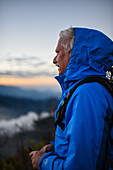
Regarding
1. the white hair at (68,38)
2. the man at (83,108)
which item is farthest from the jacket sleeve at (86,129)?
the white hair at (68,38)

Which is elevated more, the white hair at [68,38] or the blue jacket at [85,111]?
the white hair at [68,38]

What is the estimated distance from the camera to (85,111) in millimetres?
1373

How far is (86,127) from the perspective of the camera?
1344mm

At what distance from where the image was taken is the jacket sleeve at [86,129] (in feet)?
4.33

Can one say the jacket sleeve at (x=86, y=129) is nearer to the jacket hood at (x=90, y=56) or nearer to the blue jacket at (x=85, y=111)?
the blue jacket at (x=85, y=111)

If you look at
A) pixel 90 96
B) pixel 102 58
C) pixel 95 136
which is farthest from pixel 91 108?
pixel 102 58

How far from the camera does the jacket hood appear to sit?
175 cm

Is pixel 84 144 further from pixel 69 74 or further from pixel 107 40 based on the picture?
pixel 107 40

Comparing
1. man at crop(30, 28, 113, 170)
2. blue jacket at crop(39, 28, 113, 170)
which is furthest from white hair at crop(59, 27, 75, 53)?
blue jacket at crop(39, 28, 113, 170)

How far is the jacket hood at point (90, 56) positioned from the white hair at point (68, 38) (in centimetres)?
10

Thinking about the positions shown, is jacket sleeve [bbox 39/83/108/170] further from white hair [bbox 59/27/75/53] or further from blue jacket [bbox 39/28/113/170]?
white hair [bbox 59/27/75/53]

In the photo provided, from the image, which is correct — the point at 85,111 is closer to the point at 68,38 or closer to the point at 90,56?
the point at 90,56

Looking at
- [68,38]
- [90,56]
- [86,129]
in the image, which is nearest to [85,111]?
[86,129]

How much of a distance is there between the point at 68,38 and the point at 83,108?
1115 mm
